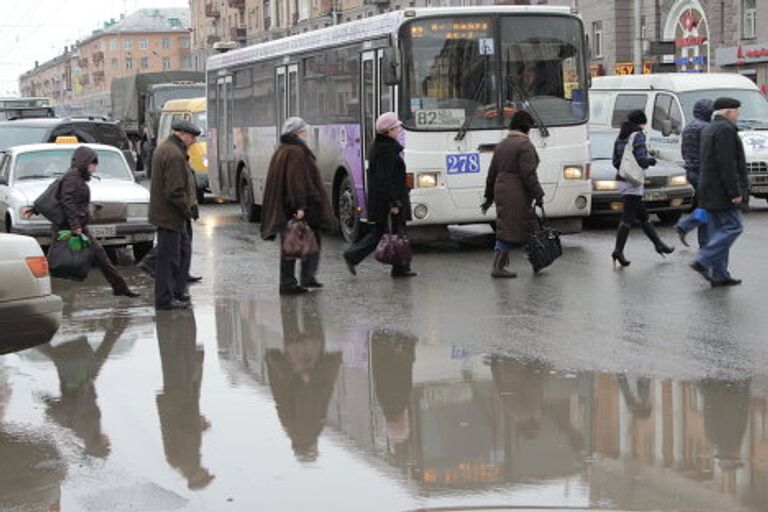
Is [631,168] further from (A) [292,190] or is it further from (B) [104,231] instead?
(B) [104,231]

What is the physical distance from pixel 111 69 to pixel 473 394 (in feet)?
493

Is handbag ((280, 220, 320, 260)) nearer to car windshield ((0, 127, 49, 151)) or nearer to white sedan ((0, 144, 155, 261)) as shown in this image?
white sedan ((0, 144, 155, 261))

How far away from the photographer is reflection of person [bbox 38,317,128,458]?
7172 mm

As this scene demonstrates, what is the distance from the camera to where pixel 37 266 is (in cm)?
794

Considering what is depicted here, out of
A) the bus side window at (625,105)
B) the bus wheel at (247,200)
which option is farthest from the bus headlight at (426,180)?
A: the bus side window at (625,105)

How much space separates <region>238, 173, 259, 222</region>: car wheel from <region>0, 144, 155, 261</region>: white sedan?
4584 mm

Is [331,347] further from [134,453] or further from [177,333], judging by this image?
[134,453]

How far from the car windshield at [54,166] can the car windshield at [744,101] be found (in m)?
9.52

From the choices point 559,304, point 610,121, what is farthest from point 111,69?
point 559,304

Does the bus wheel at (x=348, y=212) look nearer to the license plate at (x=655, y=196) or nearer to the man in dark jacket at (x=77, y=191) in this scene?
the license plate at (x=655, y=196)

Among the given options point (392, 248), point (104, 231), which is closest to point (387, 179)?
point (392, 248)

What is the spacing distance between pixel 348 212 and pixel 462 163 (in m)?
2.21

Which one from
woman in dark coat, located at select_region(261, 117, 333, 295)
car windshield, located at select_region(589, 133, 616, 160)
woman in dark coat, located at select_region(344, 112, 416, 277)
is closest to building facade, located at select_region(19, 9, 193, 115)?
car windshield, located at select_region(589, 133, 616, 160)

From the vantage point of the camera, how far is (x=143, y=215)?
1533cm
